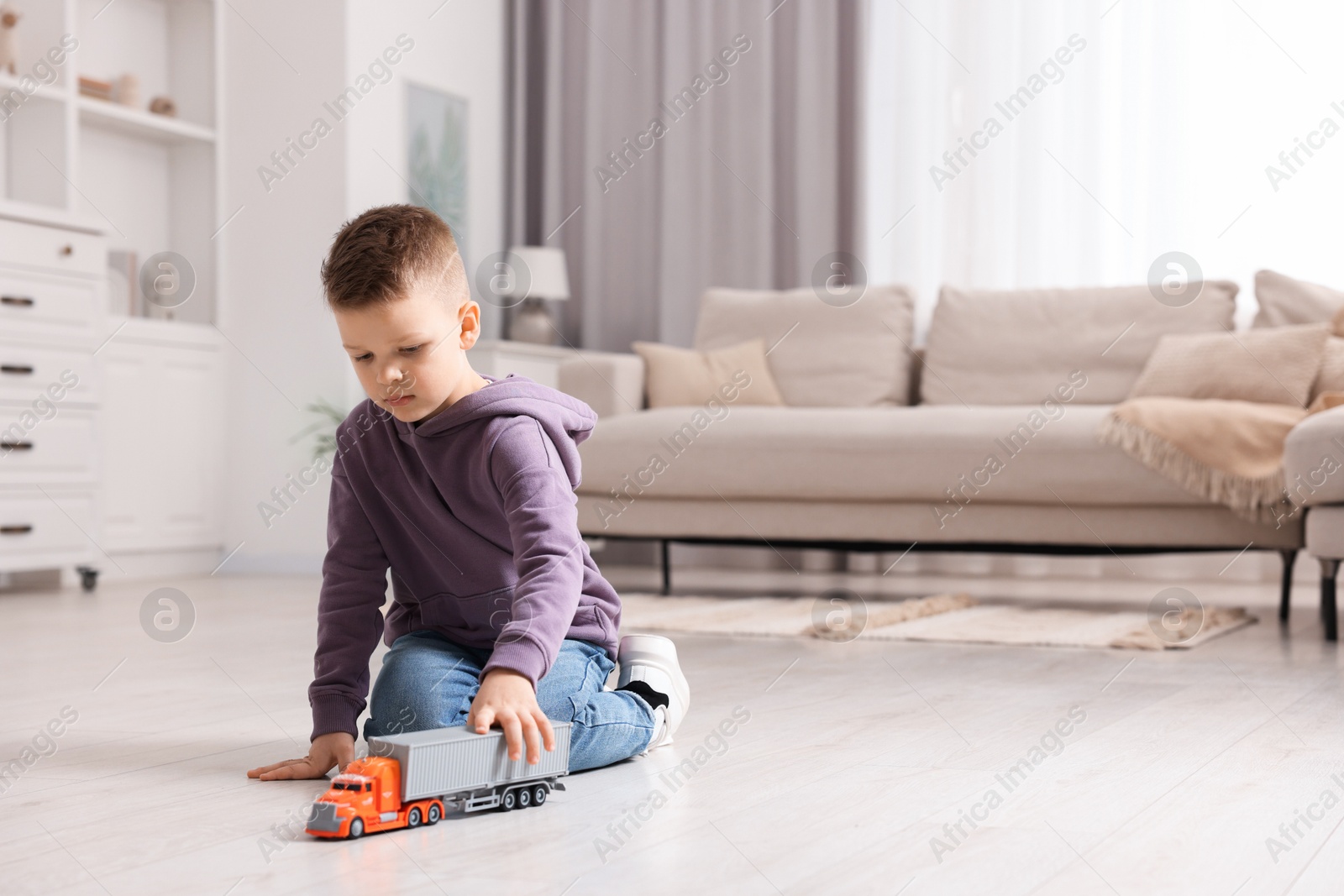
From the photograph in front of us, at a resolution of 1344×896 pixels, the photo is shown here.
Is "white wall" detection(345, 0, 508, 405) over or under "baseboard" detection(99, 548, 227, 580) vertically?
over

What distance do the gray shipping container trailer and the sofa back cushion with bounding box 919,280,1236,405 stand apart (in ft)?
9.33

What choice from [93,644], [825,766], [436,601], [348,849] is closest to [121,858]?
[348,849]

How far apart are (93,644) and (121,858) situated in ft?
5.18

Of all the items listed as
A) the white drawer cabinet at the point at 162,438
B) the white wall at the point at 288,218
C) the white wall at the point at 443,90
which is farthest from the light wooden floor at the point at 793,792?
the white wall at the point at 443,90

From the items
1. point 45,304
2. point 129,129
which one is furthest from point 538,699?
point 129,129

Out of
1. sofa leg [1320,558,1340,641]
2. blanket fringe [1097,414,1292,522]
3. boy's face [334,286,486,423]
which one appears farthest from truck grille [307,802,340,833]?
blanket fringe [1097,414,1292,522]

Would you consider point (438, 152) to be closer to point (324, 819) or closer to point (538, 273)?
point (538, 273)

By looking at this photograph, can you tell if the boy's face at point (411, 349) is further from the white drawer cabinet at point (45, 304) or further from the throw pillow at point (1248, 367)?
the white drawer cabinet at point (45, 304)

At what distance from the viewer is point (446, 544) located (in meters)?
1.32

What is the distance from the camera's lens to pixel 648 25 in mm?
4945

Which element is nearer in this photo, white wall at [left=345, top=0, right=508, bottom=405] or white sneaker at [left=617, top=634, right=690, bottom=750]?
white sneaker at [left=617, top=634, right=690, bottom=750]

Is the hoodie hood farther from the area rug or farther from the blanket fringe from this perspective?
the blanket fringe

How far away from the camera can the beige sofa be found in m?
3.03

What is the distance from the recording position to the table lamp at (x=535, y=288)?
4699mm
